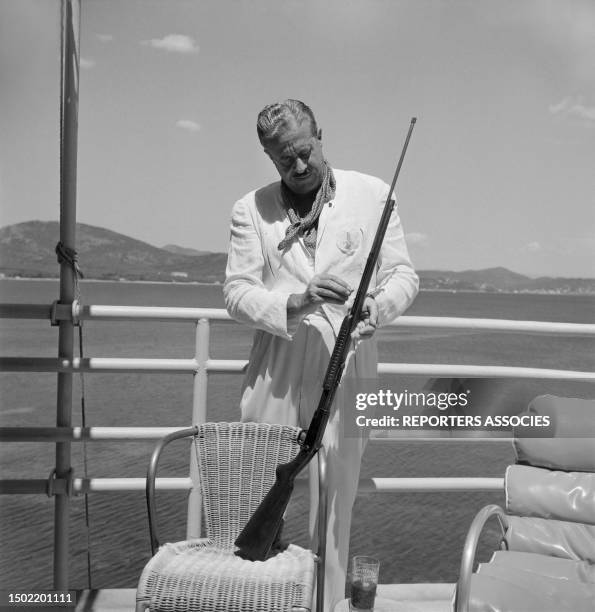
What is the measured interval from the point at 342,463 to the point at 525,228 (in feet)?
276

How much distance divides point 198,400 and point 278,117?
43.0 inches

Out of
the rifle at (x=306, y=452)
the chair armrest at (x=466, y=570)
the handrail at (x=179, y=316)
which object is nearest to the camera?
the chair armrest at (x=466, y=570)

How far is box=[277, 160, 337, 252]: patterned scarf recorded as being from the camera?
2301 millimetres

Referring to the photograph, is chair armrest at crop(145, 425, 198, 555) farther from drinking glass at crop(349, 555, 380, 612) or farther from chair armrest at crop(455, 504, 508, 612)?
chair armrest at crop(455, 504, 508, 612)

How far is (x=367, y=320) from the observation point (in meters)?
2.17

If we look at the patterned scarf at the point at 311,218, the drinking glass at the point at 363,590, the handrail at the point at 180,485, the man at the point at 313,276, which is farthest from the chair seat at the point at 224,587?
the patterned scarf at the point at 311,218

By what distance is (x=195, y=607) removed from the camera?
78.0 inches

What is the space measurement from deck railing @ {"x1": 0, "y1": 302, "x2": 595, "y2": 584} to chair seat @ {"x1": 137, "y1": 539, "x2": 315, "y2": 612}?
0.67 metres

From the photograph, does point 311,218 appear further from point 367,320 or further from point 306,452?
point 306,452

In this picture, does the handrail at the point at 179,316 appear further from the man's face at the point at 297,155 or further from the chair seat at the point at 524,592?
the chair seat at the point at 524,592

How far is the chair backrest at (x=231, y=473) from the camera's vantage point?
2396 mm

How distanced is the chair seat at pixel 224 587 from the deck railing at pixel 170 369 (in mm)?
671

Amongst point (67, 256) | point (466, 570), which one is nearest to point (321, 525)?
point (466, 570)

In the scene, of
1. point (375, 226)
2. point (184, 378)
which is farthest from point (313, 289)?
point (184, 378)
